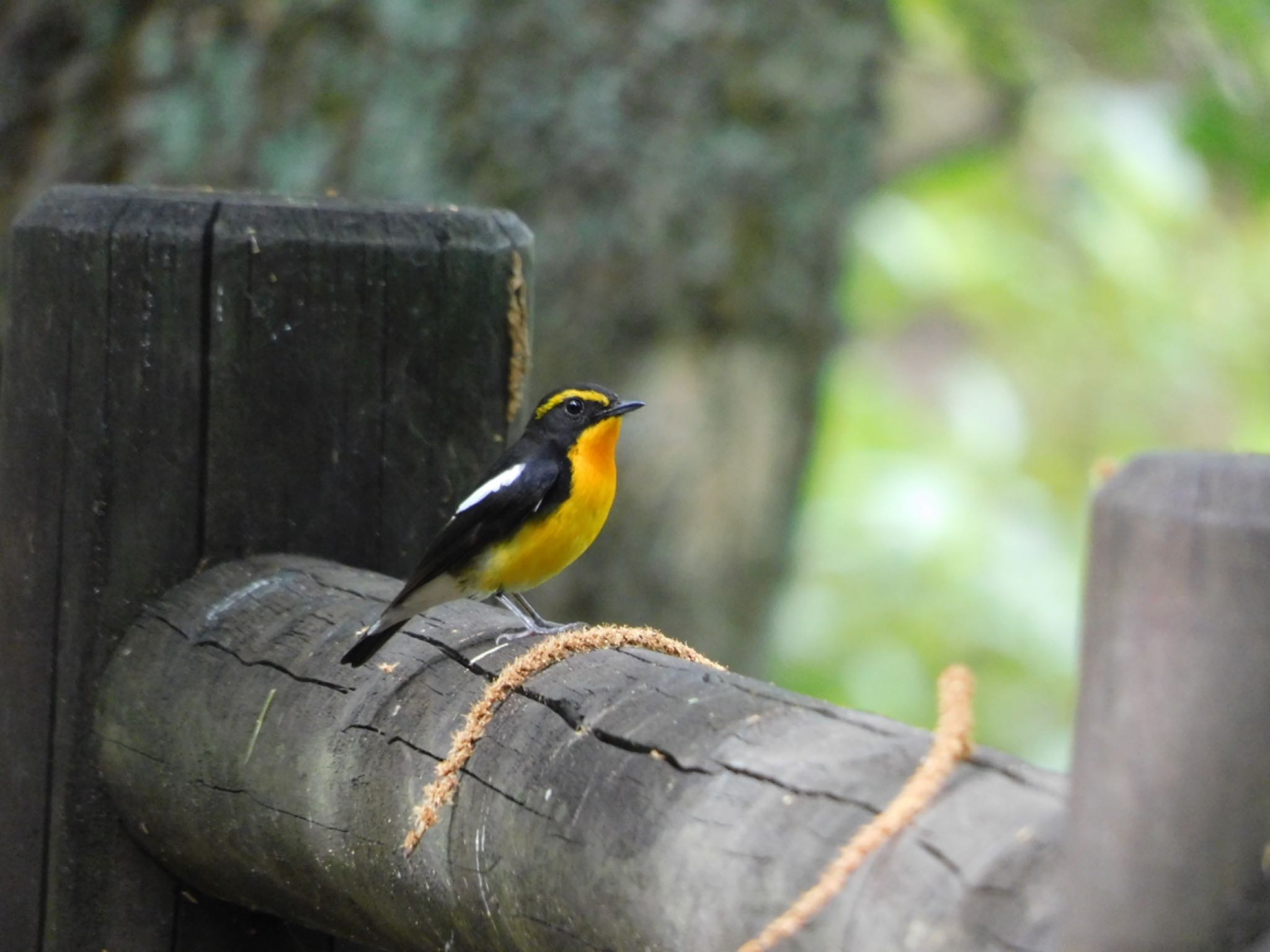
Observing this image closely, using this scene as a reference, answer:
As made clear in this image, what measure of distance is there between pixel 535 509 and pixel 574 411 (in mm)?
387

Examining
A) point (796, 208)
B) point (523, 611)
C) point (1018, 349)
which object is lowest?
point (1018, 349)

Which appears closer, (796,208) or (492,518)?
(492,518)

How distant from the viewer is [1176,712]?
103cm

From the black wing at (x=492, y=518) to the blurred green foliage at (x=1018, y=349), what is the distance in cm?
381

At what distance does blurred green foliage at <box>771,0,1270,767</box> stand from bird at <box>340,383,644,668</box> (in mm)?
3453

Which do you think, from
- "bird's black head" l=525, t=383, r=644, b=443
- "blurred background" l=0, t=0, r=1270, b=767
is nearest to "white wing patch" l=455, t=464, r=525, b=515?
"bird's black head" l=525, t=383, r=644, b=443

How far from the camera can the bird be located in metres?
2.70

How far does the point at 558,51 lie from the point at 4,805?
132 inches

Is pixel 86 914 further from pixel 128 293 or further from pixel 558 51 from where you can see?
pixel 558 51

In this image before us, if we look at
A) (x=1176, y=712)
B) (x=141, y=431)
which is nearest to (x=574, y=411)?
(x=141, y=431)

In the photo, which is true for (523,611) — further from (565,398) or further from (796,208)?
(796,208)

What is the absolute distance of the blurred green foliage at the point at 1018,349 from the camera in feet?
25.1

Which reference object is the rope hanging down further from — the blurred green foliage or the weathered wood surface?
the blurred green foliage

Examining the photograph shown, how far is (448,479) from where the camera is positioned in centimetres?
261
